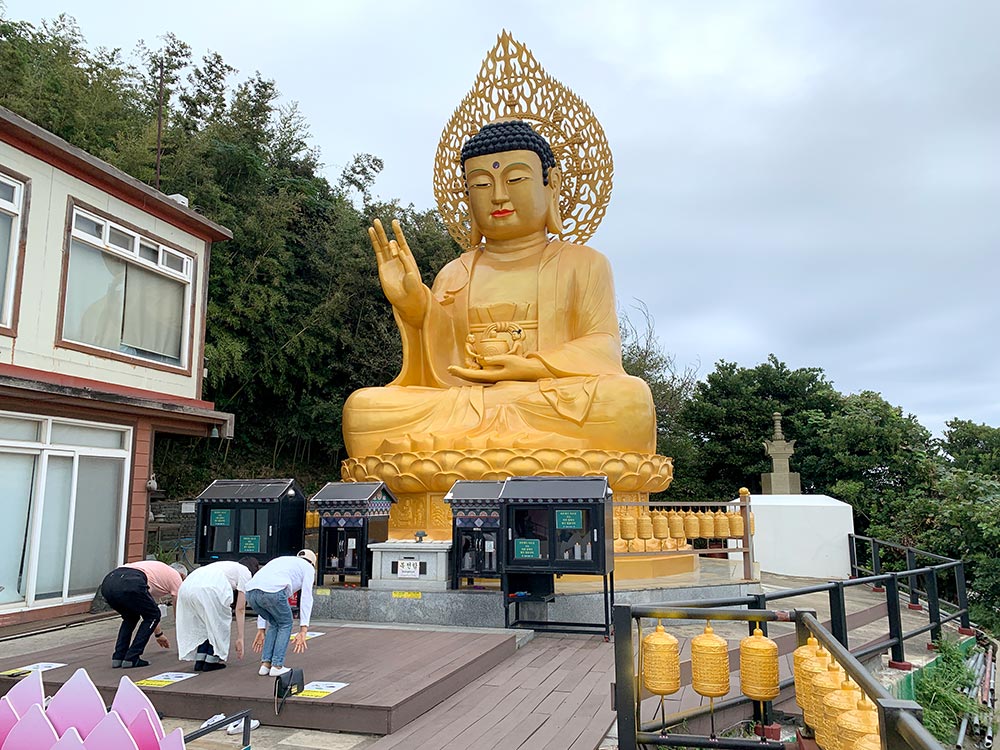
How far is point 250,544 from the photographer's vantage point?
6996 mm

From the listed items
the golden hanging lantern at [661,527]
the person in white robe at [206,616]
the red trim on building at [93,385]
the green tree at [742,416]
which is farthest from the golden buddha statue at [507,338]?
the green tree at [742,416]

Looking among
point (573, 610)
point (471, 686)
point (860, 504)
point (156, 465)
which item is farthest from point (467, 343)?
point (860, 504)

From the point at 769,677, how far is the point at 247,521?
5343 millimetres

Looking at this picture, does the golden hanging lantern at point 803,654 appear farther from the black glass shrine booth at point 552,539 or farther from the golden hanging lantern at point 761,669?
the black glass shrine booth at point 552,539

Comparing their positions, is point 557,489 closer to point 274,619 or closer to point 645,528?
point 645,528

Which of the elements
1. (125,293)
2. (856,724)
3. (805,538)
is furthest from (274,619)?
(805,538)

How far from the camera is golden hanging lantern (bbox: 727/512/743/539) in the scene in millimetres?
7726

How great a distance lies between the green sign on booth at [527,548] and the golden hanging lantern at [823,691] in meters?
3.39

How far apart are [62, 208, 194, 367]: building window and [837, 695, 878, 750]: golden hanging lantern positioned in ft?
25.6

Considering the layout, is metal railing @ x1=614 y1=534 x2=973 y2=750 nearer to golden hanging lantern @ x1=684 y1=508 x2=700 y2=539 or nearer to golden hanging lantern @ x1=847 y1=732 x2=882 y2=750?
golden hanging lantern @ x1=847 y1=732 x2=882 y2=750

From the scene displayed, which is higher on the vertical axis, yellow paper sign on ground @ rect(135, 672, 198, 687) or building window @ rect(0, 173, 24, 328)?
building window @ rect(0, 173, 24, 328)

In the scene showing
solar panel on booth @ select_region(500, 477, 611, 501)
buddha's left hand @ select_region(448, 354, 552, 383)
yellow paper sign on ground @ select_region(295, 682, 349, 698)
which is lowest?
yellow paper sign on ground @ select_region(295, 682, 349, 698)

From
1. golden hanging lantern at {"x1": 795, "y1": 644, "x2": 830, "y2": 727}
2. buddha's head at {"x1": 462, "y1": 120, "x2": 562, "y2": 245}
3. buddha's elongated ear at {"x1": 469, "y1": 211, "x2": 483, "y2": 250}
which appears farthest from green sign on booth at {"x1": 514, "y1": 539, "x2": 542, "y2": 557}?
buddha's elongated ear at {"x1": 469, "y1": 211, "x2": 483, "y2": 250}

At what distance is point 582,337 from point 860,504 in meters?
8.21
